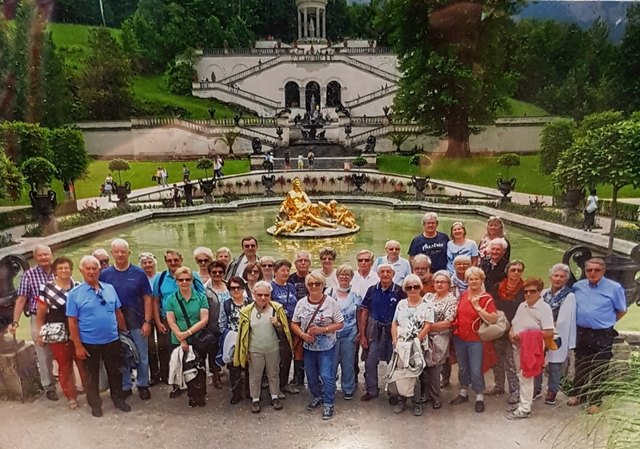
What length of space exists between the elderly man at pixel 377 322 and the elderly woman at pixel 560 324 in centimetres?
128

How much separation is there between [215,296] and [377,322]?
4.77 feet

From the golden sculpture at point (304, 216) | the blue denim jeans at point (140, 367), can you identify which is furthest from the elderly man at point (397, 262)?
the golden sculpture at point (304, 216)

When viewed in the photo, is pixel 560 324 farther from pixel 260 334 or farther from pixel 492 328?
pixel 260 334

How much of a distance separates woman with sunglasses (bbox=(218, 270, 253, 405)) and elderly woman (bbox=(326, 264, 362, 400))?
754 millimetres

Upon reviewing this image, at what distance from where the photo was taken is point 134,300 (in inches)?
183

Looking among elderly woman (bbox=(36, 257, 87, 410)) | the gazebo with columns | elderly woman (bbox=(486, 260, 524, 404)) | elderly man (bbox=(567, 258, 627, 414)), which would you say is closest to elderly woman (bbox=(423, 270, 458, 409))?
elderly woman (bbox=(486, 260, 524, 404))

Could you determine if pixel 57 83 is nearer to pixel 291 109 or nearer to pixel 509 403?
pixel 291 109

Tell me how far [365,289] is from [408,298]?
589 mm

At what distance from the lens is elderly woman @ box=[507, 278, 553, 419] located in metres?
4.22

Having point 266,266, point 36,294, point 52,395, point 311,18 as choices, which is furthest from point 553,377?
point 311,18

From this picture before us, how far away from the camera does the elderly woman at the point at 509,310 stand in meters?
4.45

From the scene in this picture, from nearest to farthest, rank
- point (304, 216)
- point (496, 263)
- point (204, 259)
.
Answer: point (496, 263) < point (204, 259) < point (304, 216)

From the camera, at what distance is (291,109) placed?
129 ft

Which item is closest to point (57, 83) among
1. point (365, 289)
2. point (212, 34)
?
point (212, 34)
